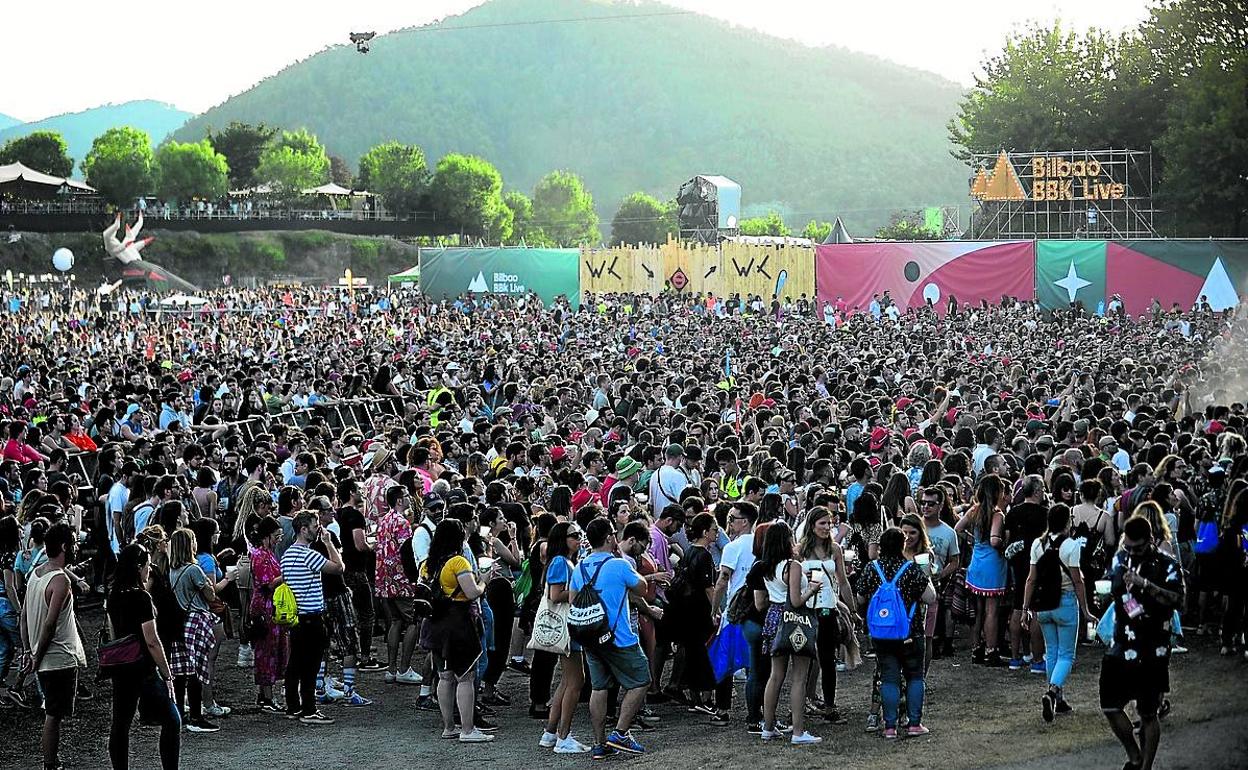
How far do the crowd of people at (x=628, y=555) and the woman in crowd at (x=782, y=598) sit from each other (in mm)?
24

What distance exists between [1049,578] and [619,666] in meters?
2.64

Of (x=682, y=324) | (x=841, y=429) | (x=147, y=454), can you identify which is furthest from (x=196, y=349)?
(x=841, y=429)

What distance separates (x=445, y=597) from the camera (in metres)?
8.35

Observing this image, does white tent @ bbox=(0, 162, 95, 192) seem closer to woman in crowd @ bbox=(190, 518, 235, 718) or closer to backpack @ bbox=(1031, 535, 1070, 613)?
woman in crowd @ bbox=(190, 518, 235, 718)

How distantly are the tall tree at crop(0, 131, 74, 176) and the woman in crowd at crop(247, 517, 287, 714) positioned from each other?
92823mm

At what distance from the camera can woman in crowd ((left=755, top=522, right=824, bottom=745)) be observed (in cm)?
798

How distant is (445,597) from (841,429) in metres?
6.42

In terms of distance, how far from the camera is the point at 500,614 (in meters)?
9.22

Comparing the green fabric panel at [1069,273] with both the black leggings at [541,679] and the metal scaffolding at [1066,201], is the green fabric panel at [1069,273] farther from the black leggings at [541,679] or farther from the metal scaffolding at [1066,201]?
the black leggings at [541,679]

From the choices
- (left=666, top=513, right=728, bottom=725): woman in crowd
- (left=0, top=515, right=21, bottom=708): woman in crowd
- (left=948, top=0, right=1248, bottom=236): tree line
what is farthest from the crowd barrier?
(left=948, top=0, right=1248, bottom=236): tree line

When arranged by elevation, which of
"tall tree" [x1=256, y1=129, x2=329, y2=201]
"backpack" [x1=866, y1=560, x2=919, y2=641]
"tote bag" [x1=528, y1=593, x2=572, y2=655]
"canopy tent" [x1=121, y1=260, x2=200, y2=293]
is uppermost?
"tall tree" [x1=256, y1=129, x2=329, y2=201]

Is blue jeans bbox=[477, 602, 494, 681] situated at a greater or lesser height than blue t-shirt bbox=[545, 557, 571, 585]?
lesser

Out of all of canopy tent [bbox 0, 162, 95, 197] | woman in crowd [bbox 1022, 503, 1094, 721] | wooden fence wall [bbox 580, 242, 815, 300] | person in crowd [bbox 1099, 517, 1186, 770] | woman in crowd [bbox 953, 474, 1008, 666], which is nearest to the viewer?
person in crowd [bbox 1099, 517, 1186, 770]

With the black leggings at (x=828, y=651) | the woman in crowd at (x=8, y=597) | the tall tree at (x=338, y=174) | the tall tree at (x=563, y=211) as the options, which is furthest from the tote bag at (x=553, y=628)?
the tall tree at (x=563, y=211)
